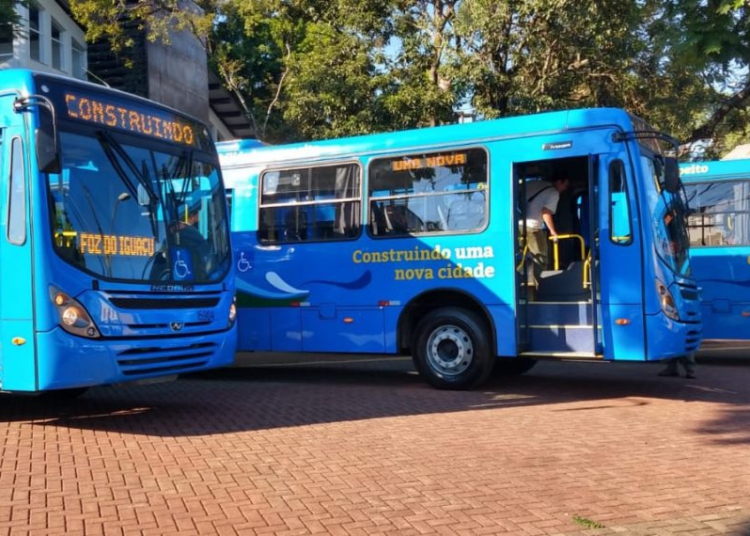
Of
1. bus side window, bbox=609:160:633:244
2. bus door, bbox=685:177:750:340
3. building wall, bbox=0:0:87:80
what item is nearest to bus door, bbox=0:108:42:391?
bus side window, bbox=609:160:633:244

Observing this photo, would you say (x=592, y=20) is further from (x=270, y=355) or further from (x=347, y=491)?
(x=347, y=491)

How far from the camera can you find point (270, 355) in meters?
16.8

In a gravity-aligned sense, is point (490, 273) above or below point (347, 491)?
above

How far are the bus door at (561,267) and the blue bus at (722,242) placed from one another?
14.4ft

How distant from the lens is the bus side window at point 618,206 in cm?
937

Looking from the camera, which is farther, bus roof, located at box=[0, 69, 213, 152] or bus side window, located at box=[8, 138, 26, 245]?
bus roof, located at box=[0, 69, 213, 152]

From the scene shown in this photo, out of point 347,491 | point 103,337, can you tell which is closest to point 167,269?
point 103,337

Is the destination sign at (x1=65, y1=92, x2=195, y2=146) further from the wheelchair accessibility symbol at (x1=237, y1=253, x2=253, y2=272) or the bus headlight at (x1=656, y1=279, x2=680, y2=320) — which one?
the bus headlight at (x1=656, y1=279, x2=680, y2=320)

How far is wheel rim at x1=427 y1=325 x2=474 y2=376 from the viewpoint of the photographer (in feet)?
33.7

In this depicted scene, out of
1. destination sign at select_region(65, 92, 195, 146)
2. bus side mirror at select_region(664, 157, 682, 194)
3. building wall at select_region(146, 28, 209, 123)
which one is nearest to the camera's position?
destination sign at select_region(65, 92, 195, 146)

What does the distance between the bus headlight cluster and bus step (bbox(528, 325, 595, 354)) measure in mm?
5291

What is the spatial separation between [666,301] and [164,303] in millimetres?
5533

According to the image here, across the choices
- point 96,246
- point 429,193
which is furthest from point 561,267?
point 96,246

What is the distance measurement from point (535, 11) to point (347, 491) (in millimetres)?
12367
